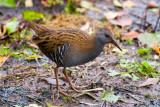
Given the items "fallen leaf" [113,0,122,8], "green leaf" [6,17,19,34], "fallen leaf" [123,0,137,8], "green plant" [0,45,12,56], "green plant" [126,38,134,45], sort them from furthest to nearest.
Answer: "fallen leaf" [123,0,137,8], "fallen leaf" [113,0,122,8], "green plant" [126,38,134,45], "green leaf" [6,17,19,34], "green plant" [0,45,12,56]

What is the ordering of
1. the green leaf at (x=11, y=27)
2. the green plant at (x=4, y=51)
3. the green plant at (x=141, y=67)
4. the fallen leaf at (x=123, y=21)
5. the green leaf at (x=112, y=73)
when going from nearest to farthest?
the green leaf at (x=112, y=73) < the green plant at (x=141, y=67) < the green plant at (x=4, y=51) < the green leaf at (x=11, y=27) < the fallen leaf at (x=123, y=21)

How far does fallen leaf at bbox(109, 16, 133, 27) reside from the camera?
6.38m

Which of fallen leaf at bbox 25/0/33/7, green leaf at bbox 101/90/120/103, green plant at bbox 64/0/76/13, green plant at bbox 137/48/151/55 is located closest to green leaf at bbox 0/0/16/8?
fallen leaf at bbox 25/0/33/7

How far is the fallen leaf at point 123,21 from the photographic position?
6.38 metres

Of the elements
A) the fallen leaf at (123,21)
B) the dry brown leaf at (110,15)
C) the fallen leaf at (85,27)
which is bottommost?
the fallen leaf at (85,27)

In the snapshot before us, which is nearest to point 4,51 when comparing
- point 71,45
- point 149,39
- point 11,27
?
point 11,27

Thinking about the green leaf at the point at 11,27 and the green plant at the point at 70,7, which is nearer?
the green leaf at the point at 11,27

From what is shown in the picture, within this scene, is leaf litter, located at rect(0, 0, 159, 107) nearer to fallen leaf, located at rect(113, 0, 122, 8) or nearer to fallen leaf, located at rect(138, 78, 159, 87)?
fallen leaf, located at rect(138, 78, 159, 87)

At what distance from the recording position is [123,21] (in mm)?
6516

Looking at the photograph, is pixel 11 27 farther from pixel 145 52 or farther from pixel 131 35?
pixel 145 52

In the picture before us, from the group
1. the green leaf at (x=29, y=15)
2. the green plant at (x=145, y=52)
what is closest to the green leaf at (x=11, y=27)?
the green leaf at (x=29, y=15)

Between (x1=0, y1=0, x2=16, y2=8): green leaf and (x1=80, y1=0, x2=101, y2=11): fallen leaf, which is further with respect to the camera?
(x1=80, y1=0, x2=101, y2=11): fallen leaf

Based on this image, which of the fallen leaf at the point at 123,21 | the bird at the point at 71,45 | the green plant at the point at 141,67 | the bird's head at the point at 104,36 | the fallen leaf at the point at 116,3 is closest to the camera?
the bird at the point at 71,45

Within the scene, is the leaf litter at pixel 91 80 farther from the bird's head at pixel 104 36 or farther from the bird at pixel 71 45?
the bird's head at pixel 104 36
